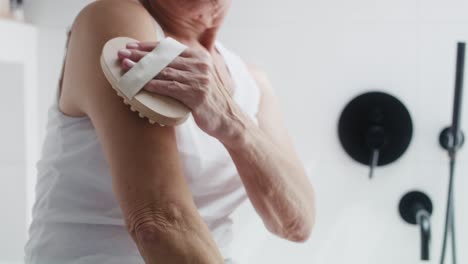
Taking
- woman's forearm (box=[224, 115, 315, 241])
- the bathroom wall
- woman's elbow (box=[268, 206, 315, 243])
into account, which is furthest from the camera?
the bathroom wall

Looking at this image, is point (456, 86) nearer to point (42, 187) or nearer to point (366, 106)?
point (366, 106)

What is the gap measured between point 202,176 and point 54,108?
11.0 inches

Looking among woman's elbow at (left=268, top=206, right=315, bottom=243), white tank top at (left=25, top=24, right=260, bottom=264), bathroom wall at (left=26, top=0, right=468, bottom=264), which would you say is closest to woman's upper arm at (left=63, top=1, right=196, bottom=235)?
white tank top at (left=25, top=24, right=260, bottom=264)

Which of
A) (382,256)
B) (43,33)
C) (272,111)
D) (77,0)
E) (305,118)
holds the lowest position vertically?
(382,256)

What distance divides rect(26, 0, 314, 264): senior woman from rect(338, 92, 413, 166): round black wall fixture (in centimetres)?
57

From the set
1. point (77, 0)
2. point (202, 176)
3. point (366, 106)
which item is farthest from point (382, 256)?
point (77, 0)

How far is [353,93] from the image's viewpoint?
5.26ft

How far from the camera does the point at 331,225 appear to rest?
1.63 m

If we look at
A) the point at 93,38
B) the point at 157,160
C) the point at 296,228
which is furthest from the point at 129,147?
the point at 296,228

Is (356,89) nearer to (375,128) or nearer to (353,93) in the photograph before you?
(353,93)

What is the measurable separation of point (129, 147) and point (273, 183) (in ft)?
0.98

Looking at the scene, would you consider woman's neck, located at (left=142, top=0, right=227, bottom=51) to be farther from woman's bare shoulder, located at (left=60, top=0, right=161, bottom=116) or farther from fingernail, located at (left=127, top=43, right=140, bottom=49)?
fingernail, located at (left=127, top=43, right=140, bottom=49)

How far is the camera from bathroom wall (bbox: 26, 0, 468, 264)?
157 centimetres

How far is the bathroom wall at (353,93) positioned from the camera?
5.15 feet
